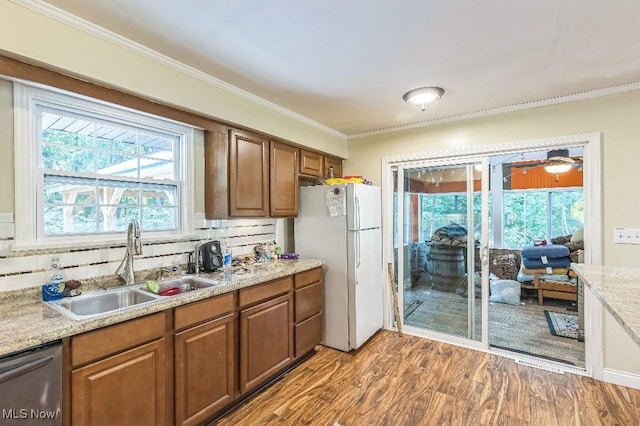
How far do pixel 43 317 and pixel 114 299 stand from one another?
497 millimetres

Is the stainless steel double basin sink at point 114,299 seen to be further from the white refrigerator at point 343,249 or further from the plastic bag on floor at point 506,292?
the plastic bag on floor at point 506,292

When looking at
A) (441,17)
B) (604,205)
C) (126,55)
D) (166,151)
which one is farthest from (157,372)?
(604,205)

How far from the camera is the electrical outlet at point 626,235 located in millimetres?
2467

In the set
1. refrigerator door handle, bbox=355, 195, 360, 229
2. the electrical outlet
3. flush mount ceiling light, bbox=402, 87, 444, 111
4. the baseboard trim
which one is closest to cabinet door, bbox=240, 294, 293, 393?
refrigerator door handle, bbox=355, 195, 360, 229

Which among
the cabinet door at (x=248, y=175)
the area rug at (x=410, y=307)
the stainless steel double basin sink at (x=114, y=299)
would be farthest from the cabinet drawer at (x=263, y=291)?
the area rug at (x=410, y=307)

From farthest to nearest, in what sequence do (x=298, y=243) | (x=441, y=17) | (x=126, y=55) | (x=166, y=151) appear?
(x=298, y=243)
(x=166, y=151)
(x=126, y=55)
(x=441, y=17)

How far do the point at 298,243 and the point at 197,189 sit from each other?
1.25 meters

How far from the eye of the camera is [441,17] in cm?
162

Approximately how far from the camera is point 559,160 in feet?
14.3

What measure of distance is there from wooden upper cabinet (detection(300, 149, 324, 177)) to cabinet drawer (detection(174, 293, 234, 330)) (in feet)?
5.59

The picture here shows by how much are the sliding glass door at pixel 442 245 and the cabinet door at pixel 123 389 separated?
2.69 m

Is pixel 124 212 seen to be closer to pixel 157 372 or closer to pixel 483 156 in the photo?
pixel 157 372

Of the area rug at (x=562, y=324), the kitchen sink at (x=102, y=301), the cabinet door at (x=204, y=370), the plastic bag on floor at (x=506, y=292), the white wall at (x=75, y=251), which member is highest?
the white wall at (x=75, y=251)

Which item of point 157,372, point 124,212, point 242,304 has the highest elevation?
point 124,212
